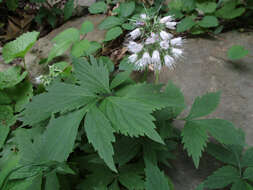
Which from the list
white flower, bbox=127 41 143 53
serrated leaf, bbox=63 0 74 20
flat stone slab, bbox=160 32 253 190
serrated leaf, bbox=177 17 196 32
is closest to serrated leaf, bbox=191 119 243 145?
flat stone slab, bbox=160 32 253 190

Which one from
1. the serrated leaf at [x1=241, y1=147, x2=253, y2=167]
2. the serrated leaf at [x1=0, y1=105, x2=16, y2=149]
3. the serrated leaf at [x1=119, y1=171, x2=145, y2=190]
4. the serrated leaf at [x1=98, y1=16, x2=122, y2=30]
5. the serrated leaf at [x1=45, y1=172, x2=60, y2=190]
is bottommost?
the serrated leaf at [x1=241, y1=147, x2=253, y2=167]

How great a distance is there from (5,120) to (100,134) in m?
1.45

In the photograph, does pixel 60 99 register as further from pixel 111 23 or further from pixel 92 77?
pixel 111 23

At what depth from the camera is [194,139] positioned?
1440 millimetres

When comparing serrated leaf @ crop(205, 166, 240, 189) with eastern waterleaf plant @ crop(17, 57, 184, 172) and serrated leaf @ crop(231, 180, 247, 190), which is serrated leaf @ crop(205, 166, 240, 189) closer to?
serrated leaf @ crop(231, 180, 247, 190)

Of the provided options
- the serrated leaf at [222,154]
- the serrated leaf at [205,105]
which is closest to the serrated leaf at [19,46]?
the serrated leaf at [205,105]

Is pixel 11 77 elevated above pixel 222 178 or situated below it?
above

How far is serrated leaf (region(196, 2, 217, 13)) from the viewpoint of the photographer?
2.75 meters

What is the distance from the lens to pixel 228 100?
213cm

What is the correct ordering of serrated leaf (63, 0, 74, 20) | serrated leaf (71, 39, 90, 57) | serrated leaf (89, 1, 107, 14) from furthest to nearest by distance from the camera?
serrated leaf (63, 0, 74, 20) → serrated leaf (89, 1, 107, 14) → serrated leaf (71, 39, 90, 57)

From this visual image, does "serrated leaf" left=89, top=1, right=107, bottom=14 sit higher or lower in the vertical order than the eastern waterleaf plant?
higher

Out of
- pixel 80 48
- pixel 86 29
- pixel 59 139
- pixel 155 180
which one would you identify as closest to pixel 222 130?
pixel 155 180

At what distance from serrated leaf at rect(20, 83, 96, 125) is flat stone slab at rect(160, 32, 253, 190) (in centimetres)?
99

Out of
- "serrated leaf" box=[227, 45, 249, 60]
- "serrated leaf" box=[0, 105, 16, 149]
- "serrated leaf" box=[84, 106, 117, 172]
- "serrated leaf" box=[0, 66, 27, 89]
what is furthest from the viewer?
"serrated leaf" box=[0, 66, 27, 89]
